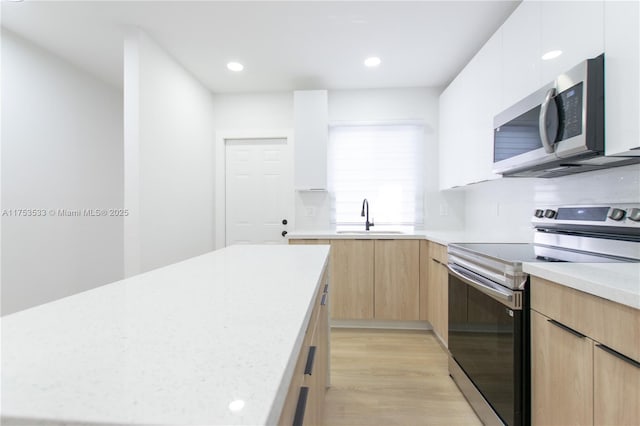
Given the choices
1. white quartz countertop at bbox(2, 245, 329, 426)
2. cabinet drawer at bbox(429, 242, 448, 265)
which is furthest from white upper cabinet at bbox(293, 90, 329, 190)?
white quartz countertop at bbox(2, 245, 329, 426)

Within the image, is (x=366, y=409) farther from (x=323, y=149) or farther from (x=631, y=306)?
(x=323, y=149)

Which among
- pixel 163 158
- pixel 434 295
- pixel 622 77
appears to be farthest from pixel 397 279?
pixel 163 158

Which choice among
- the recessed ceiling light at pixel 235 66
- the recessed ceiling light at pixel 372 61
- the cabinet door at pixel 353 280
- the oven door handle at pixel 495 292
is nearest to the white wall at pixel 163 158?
the recessed ceiling light at pixel 235 66

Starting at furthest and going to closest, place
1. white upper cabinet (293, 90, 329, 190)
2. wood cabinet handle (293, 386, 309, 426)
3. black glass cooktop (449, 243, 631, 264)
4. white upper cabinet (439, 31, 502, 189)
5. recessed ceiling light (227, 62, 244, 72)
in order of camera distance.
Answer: white upper cabinet (293, 90, 329, 190) < recessed ceiling light (227, 62, 244, 72) < white upper cabinet (439, 31, 502, 189) < black glass cooktop (449, 243, 631, 264) < wood cabinet handle (293, 386, 309, 426)

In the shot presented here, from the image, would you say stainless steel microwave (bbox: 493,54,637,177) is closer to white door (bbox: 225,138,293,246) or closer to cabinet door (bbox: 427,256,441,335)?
cabinet door (bbox: 427,256,441,335)

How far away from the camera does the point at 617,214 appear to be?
125 centimetres

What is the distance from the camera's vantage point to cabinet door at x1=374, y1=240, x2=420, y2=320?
277 cm

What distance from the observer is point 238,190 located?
12.2 ft

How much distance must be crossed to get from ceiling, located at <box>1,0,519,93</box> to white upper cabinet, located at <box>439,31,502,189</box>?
0.29 metres

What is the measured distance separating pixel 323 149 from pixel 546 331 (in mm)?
2505

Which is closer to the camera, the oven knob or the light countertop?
the light countertop

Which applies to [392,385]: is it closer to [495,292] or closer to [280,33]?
[495,292]

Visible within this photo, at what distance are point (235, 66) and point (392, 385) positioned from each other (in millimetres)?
3109

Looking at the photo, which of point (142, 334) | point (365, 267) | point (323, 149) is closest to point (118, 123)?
point (323, 149)
